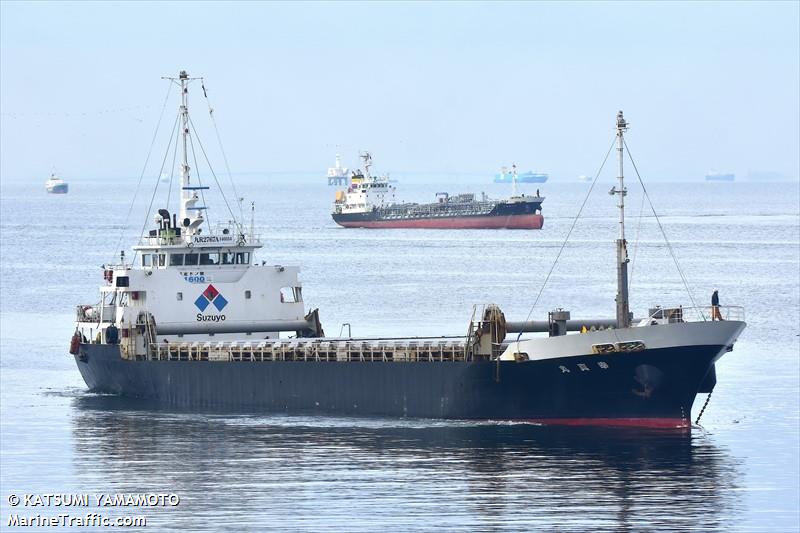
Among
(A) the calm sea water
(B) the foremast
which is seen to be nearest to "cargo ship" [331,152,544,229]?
(A) the calm sea water

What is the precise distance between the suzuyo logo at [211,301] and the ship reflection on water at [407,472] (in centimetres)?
525

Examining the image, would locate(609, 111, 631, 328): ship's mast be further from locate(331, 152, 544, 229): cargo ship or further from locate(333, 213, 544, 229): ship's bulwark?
locate(333, 213, 544, 229): ship's bulwark

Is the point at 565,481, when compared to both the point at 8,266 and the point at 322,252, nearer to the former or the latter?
the point at 8,266

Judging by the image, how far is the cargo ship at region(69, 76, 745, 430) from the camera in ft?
137

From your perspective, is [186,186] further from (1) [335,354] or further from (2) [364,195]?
(2) [364,195]

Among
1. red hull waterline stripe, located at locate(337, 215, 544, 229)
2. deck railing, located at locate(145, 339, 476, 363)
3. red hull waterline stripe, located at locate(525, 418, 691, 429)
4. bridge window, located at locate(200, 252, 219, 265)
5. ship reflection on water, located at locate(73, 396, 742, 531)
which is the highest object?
red hull waterline stripe, located at locate(337, 215, 544, 229)

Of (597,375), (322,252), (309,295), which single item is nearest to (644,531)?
(597,375)

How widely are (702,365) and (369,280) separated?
56992 mm

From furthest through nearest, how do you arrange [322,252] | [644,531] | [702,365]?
[322,252], [702,365], [644,531]

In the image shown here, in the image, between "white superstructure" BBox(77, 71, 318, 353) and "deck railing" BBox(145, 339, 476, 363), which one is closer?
"deck railing" BBox(145, 339, 476, 363)

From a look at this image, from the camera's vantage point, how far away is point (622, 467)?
3800 cm

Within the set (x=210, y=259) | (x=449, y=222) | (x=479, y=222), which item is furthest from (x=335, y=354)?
(x=449, y=222)

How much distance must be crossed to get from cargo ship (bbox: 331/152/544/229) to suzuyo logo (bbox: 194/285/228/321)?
377ft

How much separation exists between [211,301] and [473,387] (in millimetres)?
11273
